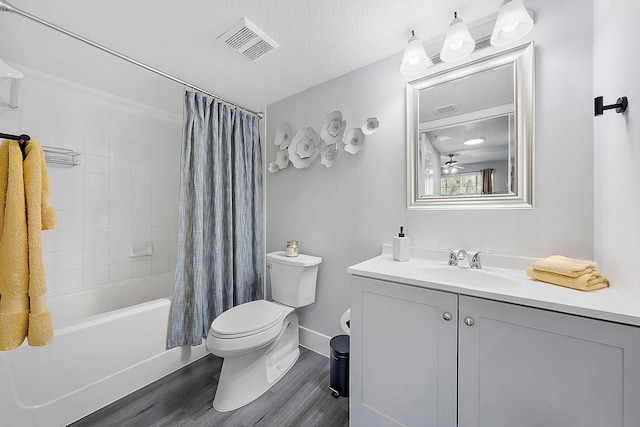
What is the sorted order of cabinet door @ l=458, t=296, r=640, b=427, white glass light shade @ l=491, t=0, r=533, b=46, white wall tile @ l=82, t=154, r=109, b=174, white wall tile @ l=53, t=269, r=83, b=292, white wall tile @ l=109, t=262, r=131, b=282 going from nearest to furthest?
cabinet door @ l=458, t=296, r=640, b=427 < white glass light shade @ l=491, t=0, r=533, b=46 < white wall tile @ l=53, t=269, r=83, b=292 < white wall tile @ l=82, t=154, r=109, b=174 < white wall tile @ l=109, t=262, r=131, b=282

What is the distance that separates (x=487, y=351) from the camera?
881 millimetres

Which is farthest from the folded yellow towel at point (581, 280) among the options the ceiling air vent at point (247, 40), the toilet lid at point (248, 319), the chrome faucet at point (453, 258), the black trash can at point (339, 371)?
the ceiling air vent at point (247, 40)

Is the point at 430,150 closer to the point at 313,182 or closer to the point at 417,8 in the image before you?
the point at 417,8

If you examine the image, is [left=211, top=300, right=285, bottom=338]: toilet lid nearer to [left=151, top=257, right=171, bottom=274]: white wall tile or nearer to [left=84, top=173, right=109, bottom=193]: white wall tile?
[left=151, top=257, right=171, bottom=274]: white wall tile

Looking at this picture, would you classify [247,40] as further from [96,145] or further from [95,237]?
[95,237]

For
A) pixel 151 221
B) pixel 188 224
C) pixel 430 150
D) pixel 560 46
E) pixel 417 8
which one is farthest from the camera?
pixel 151 221

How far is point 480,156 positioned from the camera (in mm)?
1341

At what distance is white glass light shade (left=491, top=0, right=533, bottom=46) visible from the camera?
42.0 inches

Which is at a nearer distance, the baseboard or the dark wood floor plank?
the dark wood floor plank

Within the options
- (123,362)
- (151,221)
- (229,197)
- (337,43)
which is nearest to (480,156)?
(337,43)

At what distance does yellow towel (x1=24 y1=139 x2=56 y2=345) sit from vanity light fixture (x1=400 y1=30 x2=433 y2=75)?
187cm

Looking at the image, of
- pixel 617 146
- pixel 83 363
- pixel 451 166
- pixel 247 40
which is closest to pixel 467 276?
pixel 451 166

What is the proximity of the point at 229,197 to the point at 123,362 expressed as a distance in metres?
1.24

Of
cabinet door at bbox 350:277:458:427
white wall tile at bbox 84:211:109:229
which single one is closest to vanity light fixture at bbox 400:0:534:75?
cabinet door at bbox 350:277:458:427
